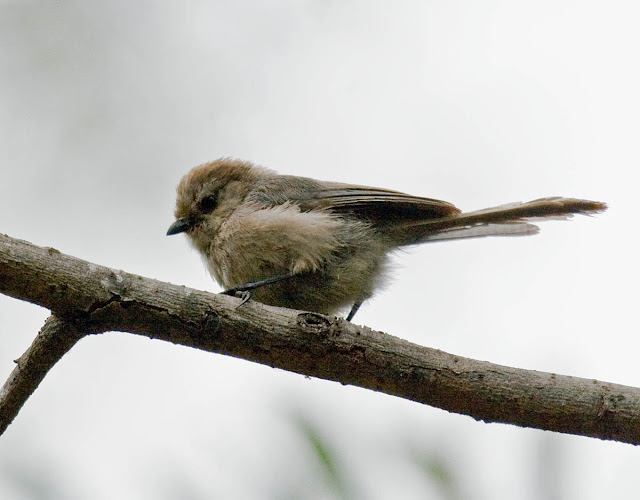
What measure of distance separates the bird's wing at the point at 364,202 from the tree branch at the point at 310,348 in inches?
55.5

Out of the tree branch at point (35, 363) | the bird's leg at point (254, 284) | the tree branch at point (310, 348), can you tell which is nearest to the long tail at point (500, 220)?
the bird's leg at point (254, 284)

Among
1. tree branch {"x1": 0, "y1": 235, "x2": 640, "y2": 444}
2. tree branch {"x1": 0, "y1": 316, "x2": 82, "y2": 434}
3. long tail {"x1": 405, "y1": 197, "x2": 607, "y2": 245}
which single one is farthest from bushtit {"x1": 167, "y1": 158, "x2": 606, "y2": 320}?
tree branch {"x1": 0, "y1": 316, "x2": 82, "y2": 434}

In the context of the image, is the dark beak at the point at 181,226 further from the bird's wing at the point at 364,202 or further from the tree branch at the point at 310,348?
the tree branch at the point at 310,348

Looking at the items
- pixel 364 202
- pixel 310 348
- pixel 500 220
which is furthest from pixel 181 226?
pixel 310 348

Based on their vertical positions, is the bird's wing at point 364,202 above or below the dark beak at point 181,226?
above

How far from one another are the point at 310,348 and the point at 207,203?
6.51 ft

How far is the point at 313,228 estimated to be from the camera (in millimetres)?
4211

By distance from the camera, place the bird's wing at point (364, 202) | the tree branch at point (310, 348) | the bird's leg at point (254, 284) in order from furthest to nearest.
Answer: the bird's wing at point (364, 202) → the bird's leg at point (254, 284) → the tree branch at point (310, 348)

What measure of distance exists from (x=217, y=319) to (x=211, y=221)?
174 centimetres

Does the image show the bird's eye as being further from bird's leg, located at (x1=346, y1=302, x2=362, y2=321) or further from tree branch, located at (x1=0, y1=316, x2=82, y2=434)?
tree branch, located at (x1=0, y1=316, x2=82, y2=434)

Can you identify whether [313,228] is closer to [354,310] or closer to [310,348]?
[354,310]

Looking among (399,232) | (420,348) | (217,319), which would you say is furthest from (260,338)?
(399,232)

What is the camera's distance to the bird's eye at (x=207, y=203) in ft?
15.8

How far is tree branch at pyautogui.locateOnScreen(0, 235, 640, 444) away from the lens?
9.37 feet
